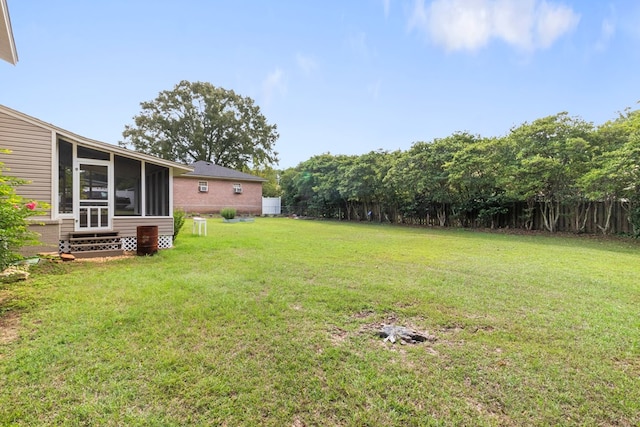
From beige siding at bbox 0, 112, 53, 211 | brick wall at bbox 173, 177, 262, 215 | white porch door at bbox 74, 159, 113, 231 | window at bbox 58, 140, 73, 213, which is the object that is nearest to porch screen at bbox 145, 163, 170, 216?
white porch door at bbox 74, 159, 113, 231

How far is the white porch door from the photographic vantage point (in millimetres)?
7551

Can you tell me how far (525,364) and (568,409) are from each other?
0.54 metres

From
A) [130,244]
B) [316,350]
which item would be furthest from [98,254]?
[316,350]

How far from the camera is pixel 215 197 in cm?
2550

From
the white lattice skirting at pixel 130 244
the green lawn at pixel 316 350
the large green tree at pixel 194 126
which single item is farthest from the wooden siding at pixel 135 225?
the large green tree at pixel 194 126

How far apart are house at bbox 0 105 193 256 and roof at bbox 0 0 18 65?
3.59ft

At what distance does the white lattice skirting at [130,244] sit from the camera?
717 cm

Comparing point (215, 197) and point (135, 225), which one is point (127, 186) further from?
point (215, 197)

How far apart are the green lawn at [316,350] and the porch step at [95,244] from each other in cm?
189

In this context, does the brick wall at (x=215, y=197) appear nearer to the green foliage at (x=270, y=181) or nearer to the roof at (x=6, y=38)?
the green foliage at (x=270, y=181)

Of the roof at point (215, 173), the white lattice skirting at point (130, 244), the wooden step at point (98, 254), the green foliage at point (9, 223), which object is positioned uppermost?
the roof at point (215, 173)

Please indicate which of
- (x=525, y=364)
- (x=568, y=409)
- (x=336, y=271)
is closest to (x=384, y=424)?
(x=568, y=409)

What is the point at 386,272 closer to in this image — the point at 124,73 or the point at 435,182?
the point at 435,182

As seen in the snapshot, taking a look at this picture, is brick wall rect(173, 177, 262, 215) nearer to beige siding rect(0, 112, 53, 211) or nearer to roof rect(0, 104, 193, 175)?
roof rect(0, 104, 193, 175)
